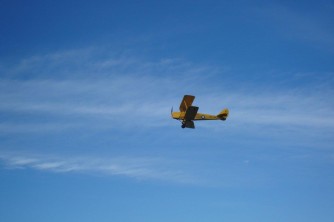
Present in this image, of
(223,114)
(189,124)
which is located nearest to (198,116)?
(189,124)

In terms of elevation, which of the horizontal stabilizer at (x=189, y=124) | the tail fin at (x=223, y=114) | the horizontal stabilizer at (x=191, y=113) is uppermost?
the tail fin at (x=223, y=114)

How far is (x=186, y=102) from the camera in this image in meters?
70.9

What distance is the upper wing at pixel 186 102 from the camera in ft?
230

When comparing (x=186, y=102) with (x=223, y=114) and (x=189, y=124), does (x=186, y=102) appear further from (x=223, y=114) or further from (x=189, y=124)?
(x=223, y=114)

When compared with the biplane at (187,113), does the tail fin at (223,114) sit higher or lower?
higher

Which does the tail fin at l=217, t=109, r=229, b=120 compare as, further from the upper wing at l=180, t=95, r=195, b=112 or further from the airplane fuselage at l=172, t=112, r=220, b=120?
the upper wing at l=180, t=95, r=195, b=112

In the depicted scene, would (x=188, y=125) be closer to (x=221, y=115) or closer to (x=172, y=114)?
(x=172, y=114)

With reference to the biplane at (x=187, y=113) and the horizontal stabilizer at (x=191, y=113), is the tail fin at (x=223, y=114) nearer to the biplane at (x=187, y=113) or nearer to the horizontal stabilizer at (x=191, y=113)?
the biplane at (x=187, y=113)

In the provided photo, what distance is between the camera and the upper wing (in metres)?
70.2

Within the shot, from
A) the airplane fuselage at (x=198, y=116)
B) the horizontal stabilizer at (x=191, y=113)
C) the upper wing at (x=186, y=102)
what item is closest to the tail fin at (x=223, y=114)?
the airplane fuselage at (x=198, y=116)

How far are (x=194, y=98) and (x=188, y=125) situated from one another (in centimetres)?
473

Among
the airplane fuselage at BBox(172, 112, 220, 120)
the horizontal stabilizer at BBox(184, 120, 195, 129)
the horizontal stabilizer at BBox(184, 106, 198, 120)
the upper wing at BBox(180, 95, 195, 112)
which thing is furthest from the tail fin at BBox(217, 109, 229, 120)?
the upper wing at BBox(180, 95, 195, 112)

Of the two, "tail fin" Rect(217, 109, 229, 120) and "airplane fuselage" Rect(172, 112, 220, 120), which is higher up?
"tail fin" Rect(217, 109, 229, 120)

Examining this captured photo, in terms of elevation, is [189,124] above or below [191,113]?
below
